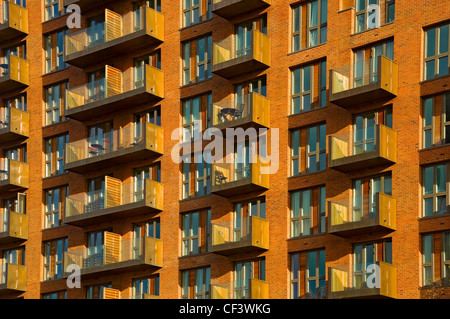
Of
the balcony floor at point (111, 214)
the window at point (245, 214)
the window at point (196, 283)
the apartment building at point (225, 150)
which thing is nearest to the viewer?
the apartment building at point (225, 150)

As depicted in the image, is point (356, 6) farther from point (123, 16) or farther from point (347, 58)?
point (123, 16)

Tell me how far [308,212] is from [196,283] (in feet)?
22.7

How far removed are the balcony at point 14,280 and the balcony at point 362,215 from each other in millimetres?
19554

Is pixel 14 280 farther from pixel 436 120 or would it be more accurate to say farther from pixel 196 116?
pixel 436 120

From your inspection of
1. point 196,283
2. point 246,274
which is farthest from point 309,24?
point 196,283

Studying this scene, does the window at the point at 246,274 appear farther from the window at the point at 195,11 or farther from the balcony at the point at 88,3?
the balcony at the point at 88,3

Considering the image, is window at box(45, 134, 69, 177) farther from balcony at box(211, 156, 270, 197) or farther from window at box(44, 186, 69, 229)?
balcony at box(211, 156, 270, 197)

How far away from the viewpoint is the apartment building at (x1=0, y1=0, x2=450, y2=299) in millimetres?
48531

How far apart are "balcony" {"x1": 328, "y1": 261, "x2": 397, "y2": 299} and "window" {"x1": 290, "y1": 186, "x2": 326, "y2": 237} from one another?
3236 millimetres

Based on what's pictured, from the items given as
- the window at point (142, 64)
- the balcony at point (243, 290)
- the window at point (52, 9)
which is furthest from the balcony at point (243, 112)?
the window at point (52, 9)

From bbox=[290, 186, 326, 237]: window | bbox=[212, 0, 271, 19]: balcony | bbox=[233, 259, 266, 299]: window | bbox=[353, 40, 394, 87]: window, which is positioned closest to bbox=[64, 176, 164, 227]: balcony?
bbox=[233, 259, 266, 299]: window

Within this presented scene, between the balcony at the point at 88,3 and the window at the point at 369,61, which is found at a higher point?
the balcony at the point at 88,3

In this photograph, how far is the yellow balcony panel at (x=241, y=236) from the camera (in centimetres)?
5188

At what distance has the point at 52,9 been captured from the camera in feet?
213
